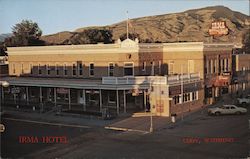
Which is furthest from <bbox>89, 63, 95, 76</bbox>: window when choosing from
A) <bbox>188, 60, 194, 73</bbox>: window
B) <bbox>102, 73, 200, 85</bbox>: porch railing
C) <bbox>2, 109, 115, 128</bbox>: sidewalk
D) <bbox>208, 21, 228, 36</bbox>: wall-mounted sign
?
<bbox>208, 21, 228, 36</bbox>: wall-mounted sign

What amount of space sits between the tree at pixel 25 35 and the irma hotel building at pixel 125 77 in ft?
122

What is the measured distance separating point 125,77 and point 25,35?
202ft

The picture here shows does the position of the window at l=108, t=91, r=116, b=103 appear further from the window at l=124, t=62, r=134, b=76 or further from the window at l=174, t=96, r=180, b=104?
the window at l=174, t=96, r=180, b=104

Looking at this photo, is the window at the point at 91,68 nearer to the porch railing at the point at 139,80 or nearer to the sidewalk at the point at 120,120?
the porch railing at the point at 139,80

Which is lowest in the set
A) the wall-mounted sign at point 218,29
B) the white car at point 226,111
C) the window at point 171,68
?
the white car at point 226,111

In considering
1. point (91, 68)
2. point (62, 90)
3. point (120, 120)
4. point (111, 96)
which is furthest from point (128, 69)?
point (120, 120)

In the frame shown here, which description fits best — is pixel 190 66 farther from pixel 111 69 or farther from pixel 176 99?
pixel 111 69

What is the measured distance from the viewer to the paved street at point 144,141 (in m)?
23.4

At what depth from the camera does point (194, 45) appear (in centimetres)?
4378

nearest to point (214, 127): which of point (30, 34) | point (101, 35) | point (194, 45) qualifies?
point (194, 45)

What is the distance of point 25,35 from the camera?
93.5 metres

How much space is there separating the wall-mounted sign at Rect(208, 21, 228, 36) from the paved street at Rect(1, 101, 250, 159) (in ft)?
62.9

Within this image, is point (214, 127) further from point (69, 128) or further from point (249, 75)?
point (249, 75)

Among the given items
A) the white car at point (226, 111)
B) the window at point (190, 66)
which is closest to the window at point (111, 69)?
the window at point (190, 66)
